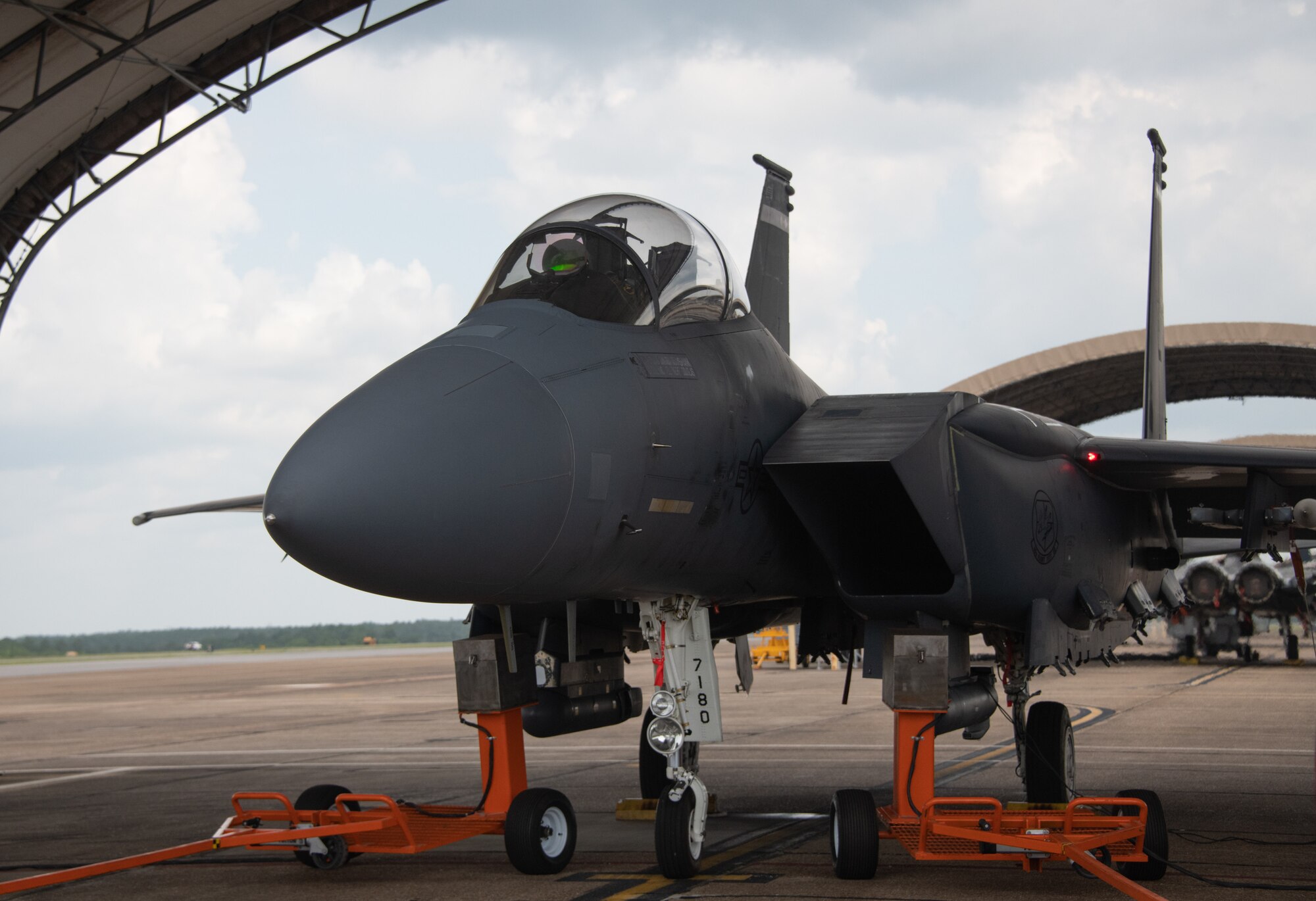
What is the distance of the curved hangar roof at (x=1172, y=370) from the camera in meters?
24.7

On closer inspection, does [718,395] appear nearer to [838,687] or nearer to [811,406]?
[811,406]

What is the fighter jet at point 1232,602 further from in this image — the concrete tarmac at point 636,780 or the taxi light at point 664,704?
the taxi light at point 664,704

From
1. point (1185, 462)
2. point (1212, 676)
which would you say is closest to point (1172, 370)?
point (1212, 676)

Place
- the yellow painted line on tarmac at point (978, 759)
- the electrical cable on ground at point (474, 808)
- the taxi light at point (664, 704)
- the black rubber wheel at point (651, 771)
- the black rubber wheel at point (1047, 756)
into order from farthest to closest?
the yellow painted line on tarmac at point (978, 759)
the black rubber wheel at point (651, 771)
the black rubber wheel at point (1047, 756)
the electrical cable on ground at point (474, 808)
the taxi light at point (664, 704)

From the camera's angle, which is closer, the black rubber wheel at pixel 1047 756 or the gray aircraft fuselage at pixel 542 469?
the gray aircraft fuselage at pixel 542 469

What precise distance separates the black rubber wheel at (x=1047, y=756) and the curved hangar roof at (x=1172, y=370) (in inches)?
676

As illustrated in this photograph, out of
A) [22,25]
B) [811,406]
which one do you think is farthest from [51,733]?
[811,406]

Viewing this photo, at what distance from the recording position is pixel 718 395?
215 inches

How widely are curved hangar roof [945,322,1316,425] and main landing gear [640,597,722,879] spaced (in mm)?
19236

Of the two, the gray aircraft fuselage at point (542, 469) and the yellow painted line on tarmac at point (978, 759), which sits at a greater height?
the gray aircraft fuselage at point (542, 469)

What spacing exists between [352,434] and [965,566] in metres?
3.20

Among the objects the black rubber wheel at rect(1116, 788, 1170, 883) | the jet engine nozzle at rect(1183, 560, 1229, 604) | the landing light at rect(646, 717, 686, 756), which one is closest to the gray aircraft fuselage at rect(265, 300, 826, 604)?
the landing light at rect(646, 717, 686, 756)

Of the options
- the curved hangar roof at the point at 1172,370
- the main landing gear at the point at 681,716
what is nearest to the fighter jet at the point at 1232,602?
the curved hangar roof at the point at 1172,370

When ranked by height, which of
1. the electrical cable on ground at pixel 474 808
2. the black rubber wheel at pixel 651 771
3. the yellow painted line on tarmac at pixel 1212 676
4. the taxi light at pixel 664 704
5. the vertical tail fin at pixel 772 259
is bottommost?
the yellow painted line on tarmac at pixel 1212 676
